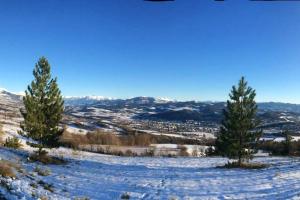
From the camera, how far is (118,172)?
30328mm

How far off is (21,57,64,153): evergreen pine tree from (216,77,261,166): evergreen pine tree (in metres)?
17.5

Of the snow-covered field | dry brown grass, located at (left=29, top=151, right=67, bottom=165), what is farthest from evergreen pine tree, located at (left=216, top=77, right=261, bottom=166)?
dry brown grass, located at (left=29, top=151, right=67, bottom=165)

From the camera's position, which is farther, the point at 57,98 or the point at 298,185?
the point at 57,98

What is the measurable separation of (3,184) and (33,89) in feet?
65.2

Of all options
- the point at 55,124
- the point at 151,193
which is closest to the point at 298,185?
the point at 151,193

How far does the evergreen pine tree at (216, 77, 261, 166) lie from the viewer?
119 feet

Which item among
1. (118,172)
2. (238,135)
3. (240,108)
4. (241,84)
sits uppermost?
(241,84)

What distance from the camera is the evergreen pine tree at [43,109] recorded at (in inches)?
1289

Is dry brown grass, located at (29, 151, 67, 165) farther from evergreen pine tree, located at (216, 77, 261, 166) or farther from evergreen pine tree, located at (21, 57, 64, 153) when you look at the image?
evergreen pine tree, located at (216, 77, 261, 166)

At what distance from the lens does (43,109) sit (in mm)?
33906

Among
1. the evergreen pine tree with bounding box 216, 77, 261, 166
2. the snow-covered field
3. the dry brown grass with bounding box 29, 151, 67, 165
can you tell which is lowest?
the snow-covered field

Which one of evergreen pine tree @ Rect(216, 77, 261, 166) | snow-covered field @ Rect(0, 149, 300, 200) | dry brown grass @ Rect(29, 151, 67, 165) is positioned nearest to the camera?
snow-covered field @ Rect(0, 149, 300, 200)

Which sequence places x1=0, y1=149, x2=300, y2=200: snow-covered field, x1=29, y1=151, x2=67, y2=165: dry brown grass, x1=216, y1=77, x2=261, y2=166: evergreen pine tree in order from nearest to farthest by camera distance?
x1=0, y1=149, x2=300, y2=200: snow-covered field
x1=29, y1=151, x2=67, y2=165: dry brown grass
x1=216, y1=77, x2=261, y2=166: evergreen pine tree

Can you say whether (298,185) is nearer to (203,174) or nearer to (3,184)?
(203,174)
